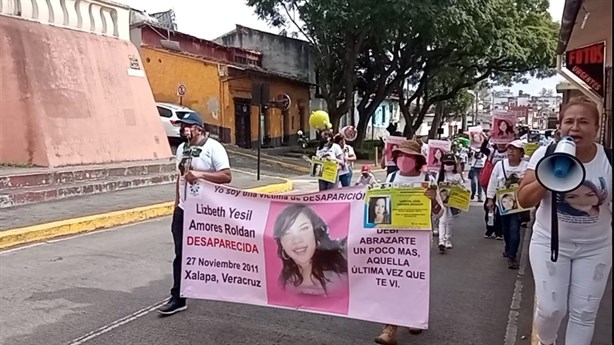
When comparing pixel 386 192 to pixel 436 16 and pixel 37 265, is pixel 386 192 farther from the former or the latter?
pixel 436 16

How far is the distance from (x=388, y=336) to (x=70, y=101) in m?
12.2

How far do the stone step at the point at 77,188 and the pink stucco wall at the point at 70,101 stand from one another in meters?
1.15

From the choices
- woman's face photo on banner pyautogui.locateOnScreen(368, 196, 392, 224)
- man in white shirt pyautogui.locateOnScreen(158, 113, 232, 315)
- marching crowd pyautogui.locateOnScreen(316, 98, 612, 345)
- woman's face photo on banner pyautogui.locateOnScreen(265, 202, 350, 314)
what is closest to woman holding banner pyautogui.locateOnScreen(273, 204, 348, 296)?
woman's face photo on banner pyautogui.locateOnScreen(265, 202, 350, 314)

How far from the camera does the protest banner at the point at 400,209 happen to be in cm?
448

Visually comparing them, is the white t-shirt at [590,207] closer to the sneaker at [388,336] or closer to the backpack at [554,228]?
the backpack at [554,228]

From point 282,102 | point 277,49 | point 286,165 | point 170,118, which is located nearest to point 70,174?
point 286,165

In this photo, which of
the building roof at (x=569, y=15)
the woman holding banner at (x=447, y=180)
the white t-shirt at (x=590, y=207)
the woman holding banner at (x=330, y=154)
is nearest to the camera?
the white t-shirt at (x=590, y=207)

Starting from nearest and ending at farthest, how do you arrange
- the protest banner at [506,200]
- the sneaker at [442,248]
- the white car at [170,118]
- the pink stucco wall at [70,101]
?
the protest banner at [506,200]
the sneaker at [442,248]
the pink stucco wall at [70,101]
the white car at [170,118]

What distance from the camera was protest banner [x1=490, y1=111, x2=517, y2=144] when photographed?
9.05 meters

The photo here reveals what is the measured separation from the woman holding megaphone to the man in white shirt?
2.73 m

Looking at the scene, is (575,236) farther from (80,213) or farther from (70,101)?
(70,101)

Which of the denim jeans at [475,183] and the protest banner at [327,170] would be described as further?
the denim jeans at [475,183]

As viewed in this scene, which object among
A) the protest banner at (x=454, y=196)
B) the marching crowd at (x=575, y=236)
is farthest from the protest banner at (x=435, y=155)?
the marching crowd at (x=575, y=236)

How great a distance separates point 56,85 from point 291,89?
22642mm
